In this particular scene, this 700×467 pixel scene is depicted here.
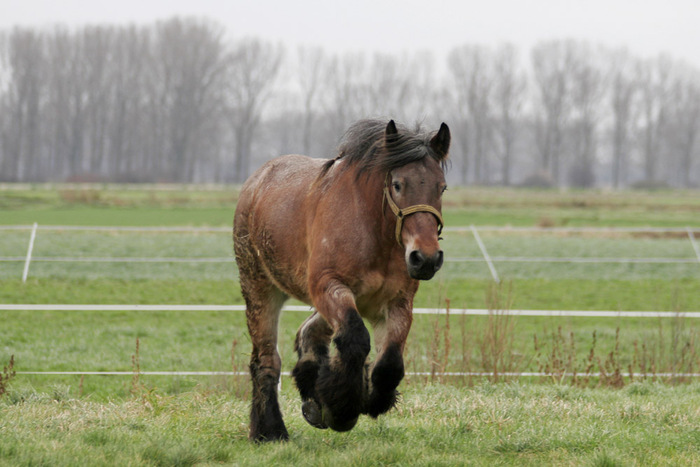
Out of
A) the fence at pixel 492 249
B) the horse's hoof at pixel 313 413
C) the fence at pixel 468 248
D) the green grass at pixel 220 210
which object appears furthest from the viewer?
the green grass at pixel 220 210

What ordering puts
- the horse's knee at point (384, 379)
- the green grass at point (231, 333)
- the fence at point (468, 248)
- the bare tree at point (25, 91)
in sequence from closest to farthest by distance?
1. the horse's knee at point (384, 379)
2. the green grass at point (231, 333)
3. the fence at point (468, 248)
4. the bare tree at point (25, 91)

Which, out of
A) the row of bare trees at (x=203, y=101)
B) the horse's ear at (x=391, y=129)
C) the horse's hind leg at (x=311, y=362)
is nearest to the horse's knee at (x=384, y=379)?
the horse's hind leg at (x=311, y=362)

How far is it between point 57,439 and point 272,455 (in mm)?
1311

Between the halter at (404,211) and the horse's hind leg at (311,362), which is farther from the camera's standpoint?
the horse's hind leg at (311,362)

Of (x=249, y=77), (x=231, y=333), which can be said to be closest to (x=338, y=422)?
(x=231, y=333)

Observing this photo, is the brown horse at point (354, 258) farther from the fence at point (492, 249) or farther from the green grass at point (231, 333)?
the fence at point (492, 249)

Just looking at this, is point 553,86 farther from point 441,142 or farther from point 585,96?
point 441,142

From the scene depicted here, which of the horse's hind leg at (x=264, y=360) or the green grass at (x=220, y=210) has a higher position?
the horse's hind leg at (x=264, y=360)

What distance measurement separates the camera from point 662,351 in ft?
31.3

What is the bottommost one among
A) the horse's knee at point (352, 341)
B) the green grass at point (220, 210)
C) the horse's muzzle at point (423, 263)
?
the green grass at point (220, 210)

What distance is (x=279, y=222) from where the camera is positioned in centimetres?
561

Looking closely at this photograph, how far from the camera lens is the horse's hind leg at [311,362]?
5.38m

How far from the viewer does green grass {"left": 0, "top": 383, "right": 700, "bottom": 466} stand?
4.65 metres

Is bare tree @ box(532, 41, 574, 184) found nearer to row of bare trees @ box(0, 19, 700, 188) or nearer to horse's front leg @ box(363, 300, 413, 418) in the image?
row of bare trees @ box(0, 19, 700, 188)
